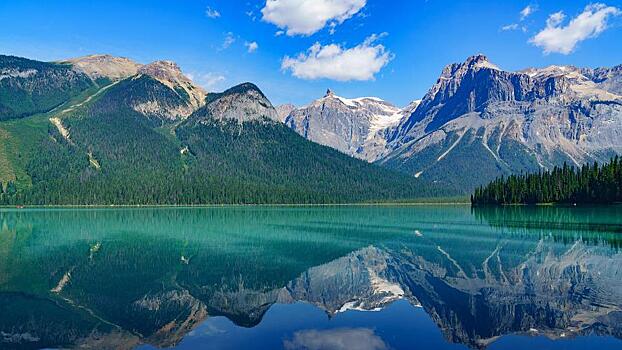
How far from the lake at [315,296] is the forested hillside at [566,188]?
326ft

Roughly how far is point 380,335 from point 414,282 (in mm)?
14008

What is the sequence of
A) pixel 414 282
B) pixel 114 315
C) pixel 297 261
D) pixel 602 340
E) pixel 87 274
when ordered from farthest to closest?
pixel 297 261 < pixel 87 274 < pixel 414 282 < pixel 114 315 < pixel 602 340

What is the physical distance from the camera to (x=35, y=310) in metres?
29.4

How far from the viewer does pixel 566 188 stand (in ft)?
533

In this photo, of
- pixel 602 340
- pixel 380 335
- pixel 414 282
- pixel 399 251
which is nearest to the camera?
pixel 602 340

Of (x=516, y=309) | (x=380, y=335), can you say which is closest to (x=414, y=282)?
(x=516, y=309)

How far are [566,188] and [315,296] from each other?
153 metres

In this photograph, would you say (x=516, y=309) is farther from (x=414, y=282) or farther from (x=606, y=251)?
(x=606, y=251)

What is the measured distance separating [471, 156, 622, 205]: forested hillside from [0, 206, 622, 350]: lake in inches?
→ 3910

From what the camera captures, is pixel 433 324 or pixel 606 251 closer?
pixel 433 324

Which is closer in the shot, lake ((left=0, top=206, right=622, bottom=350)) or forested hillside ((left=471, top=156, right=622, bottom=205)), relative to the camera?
lake ((left=0, top=206, right=622, bottom=350))

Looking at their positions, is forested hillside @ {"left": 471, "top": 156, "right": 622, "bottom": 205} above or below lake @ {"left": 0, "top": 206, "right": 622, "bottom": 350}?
above

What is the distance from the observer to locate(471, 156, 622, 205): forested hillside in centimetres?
14500

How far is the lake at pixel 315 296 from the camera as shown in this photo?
79.6ft
